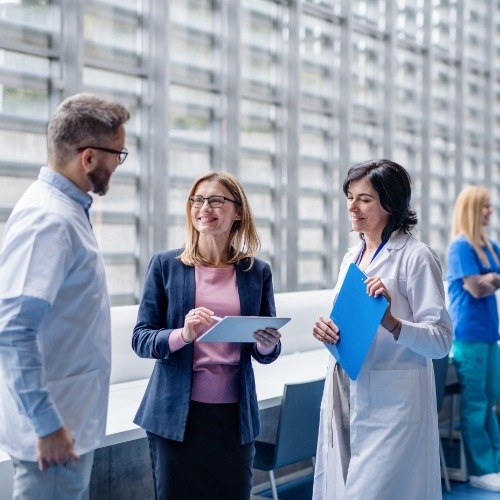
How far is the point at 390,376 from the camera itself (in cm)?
313

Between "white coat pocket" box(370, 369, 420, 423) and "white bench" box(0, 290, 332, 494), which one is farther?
"white bench" box(0, 290, 332, 494)

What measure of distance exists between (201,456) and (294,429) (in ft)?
4.34

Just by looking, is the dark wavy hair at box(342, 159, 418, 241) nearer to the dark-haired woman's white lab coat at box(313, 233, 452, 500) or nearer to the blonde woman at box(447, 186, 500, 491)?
the dark-haired woman's white lab coat at box(313, 233, 452, 500)

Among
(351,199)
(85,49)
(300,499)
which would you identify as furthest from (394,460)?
(85,49)

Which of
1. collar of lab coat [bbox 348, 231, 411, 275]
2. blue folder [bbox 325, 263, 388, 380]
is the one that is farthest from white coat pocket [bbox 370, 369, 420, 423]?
collar of lab coat [bbox 348, 231, 411, 275]

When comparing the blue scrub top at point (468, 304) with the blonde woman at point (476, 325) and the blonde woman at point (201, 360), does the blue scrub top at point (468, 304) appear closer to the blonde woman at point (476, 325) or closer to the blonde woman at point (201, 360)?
the blonde woman at point (476, 325)

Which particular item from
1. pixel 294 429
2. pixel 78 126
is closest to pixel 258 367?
pixel 294 429

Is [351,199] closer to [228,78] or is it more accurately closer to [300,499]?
[300,499]

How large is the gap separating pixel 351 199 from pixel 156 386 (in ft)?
3.41

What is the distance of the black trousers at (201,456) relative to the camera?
2.96 metres

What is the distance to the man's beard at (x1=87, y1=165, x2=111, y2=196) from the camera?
2.37 meters

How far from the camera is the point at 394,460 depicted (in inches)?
121

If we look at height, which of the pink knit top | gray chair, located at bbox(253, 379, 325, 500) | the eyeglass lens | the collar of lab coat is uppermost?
the eyeglass lens

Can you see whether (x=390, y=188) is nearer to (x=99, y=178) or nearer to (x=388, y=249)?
(x=388, y=249)
